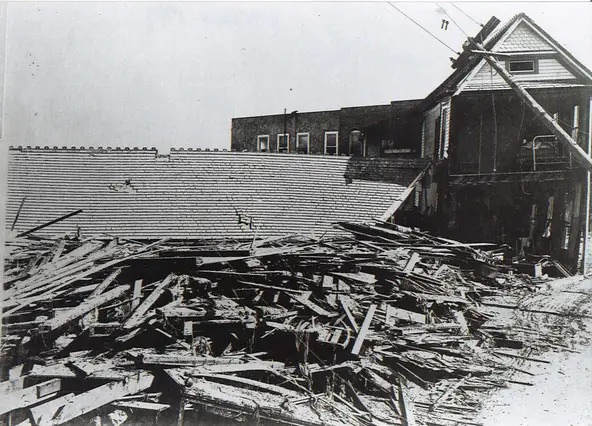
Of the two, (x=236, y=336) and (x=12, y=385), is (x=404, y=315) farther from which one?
(x=12, y=385)

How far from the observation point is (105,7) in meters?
5.37

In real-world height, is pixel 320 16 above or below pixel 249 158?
above

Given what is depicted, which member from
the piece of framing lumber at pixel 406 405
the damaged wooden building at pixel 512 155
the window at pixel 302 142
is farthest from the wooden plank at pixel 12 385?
the window at pixel 302 142

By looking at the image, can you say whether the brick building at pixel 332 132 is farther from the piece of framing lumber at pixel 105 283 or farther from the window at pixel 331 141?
the piece of framing lumber at pixel 105 283

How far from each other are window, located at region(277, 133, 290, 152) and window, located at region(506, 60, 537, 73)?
10.1 metres

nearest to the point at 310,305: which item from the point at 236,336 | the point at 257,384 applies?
the point at 236,336

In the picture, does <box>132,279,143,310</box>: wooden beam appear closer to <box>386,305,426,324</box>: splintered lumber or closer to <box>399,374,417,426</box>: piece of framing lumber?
<box>386,305,426,324</box>: splintered lumber

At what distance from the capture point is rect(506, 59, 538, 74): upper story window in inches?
437

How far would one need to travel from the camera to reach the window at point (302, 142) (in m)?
19.0

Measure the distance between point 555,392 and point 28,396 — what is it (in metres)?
6.14

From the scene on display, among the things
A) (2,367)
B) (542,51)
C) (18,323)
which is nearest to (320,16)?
(18,323)

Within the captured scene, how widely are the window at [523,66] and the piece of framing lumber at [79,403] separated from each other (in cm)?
1174

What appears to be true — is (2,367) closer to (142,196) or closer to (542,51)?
(142,196)

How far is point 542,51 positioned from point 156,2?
991 centimetres
